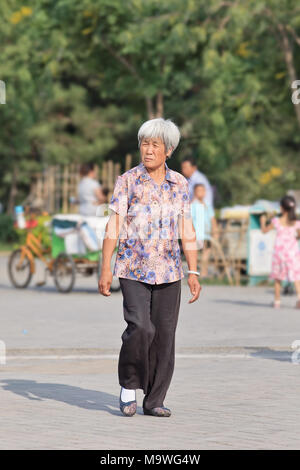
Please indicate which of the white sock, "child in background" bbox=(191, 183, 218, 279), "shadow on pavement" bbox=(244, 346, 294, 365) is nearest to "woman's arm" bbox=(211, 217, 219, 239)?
"child in background" bbox=(191, 183, 218, 279)

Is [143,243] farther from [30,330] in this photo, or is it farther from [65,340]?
[30,330]

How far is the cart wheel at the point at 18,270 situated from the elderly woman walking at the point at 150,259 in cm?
1149

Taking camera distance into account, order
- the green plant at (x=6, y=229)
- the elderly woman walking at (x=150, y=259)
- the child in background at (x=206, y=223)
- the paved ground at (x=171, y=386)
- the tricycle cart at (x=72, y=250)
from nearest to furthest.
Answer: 1. the paved ground at (x=171, y=386)
2. the elderly woman walking at (x=150, y=259)
3. the tricycle cart at (x=72, y=250)
4. the child in background at (x=206, y=223)
5. the green plant at (x=6, y=229)

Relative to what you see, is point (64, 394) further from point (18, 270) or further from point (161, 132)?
point (18, 270)

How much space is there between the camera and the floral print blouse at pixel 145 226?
Result: 7.68 metres

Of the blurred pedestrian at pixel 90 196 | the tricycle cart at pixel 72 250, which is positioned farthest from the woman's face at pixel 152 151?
the blurred pedestrian at pixel 90 196

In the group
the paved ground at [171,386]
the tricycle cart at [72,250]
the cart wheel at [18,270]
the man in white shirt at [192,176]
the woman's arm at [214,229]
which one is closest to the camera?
the paved ground at [171,386]

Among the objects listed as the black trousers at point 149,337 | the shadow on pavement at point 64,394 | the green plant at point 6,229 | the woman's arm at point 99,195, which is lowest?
the shadow on pavement at point 64,394

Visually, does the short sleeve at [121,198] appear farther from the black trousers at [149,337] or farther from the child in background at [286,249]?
the child in background at [286,249]

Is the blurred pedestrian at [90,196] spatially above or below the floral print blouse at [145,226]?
above

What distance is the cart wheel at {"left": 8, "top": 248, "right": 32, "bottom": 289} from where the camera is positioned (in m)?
19.1

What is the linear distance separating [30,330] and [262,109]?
2052 cm

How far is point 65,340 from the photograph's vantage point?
11836 millimetres

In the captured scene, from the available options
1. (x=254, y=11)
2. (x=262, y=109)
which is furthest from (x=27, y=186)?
(x=254, y=11)
